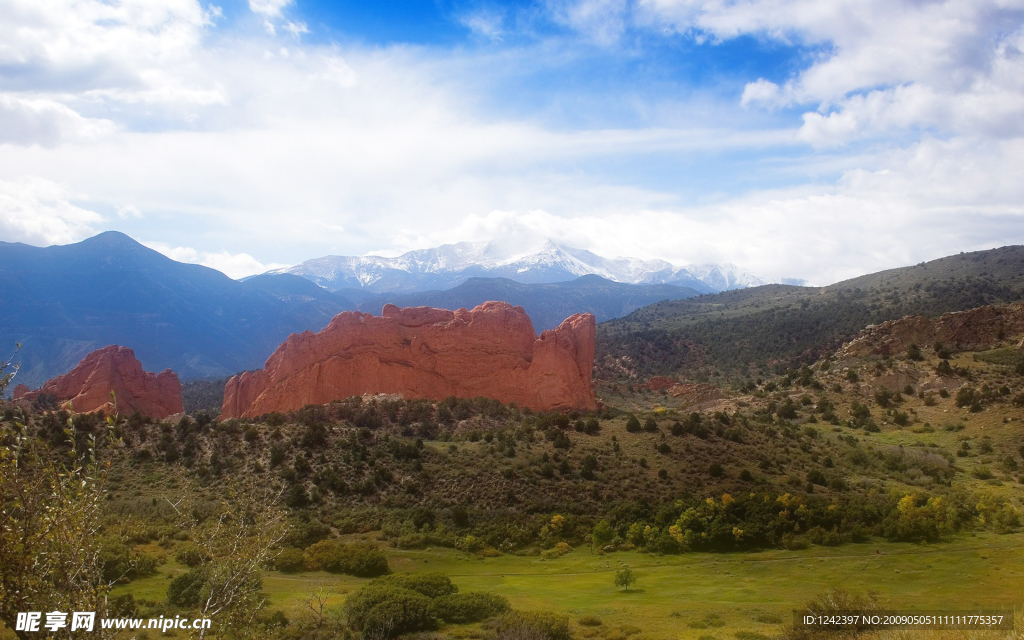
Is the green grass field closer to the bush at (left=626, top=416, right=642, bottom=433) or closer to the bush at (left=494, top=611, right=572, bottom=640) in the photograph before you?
the bush at (left=494, top=611, right=572, bottom=640)

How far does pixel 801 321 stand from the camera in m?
94.0

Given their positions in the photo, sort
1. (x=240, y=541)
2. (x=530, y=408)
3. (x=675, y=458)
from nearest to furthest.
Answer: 1. (x=240, y=541)
2. (x=675, y=458)
3. (x=530, y=408)

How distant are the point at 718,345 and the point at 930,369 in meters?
38.7

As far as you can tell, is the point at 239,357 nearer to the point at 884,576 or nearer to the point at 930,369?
the point at 930,369

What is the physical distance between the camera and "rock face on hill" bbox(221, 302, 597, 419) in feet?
184

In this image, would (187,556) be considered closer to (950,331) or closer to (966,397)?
(966,397)

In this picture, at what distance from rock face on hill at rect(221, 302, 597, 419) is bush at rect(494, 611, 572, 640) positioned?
3718cm

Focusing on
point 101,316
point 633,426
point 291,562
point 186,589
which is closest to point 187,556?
point 291,562

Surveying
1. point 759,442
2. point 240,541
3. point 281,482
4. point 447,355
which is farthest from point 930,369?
point 240,541

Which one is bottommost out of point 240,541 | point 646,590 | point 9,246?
point 646,590

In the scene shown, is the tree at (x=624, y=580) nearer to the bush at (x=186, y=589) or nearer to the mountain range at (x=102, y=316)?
the bush at (x=186, y=589)

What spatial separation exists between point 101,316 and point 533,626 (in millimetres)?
180996

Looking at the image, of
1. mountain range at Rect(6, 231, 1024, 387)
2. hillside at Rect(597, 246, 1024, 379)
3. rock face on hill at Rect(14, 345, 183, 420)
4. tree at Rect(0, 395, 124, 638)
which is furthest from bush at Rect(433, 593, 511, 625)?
hillside at Rect(597, 246, 1024, 379)

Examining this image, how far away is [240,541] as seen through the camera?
33.4ft
